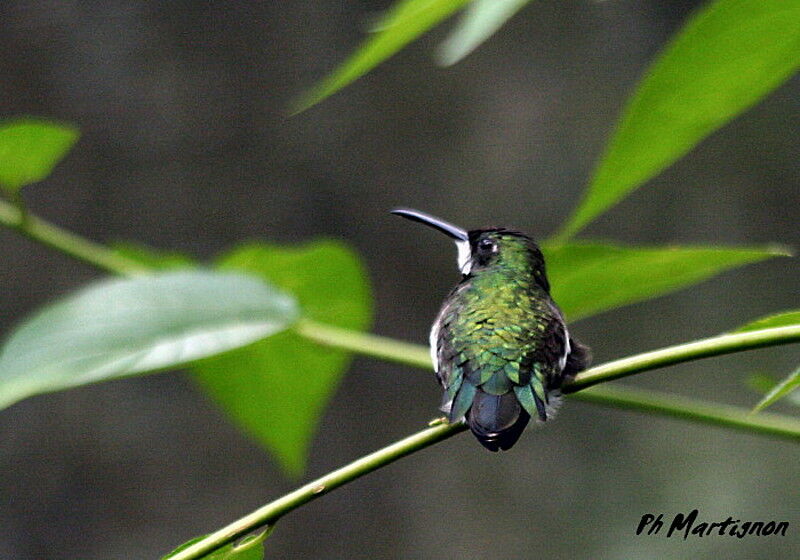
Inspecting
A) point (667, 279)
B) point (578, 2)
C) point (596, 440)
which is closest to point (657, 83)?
point (667, 279)

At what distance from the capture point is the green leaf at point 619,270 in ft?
2.13

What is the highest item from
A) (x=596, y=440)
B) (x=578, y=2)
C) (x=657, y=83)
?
(x=578, y=2)

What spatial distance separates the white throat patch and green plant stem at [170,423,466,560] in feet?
1.70

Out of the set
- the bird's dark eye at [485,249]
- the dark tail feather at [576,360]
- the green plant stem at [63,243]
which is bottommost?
the dark tail feather at [576,360]

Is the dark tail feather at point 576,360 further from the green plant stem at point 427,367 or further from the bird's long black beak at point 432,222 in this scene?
the bird's long black beak at point 432,222

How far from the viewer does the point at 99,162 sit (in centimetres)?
299

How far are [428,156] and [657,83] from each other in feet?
8.98

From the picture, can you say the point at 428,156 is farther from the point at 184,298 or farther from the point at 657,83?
the point at 657,83

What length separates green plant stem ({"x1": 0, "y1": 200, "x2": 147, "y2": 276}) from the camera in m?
0.95

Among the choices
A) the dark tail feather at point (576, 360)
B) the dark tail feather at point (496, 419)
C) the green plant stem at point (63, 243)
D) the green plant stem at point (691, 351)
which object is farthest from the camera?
the green plant stem at point (63, 243)

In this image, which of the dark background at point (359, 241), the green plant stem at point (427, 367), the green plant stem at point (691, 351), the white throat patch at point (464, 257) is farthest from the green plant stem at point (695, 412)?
the dark background at point (359, 241)

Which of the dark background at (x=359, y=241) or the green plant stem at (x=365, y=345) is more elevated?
the dark background at (x=359, y=241)

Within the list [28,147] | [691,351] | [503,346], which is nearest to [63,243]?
[28,147]

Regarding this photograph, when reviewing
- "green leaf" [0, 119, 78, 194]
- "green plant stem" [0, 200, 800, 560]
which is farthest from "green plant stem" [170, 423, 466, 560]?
"green leaf" [0, 119, 78, 194]
